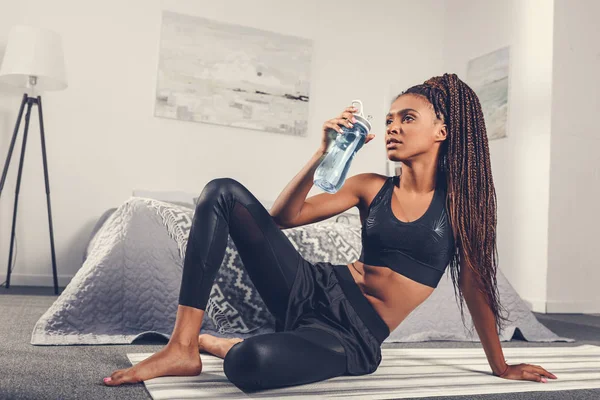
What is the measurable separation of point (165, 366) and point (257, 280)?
0.28 m

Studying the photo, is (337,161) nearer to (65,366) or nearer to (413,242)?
(413,242)

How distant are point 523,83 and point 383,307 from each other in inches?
117

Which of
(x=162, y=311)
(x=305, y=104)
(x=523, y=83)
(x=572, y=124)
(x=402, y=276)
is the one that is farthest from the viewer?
(x=305, y=104)

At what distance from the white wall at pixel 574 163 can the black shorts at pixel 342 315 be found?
100 inches

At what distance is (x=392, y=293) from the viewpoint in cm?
137

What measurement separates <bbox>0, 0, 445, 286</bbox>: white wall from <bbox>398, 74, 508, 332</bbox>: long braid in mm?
2864

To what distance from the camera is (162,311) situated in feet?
6.44

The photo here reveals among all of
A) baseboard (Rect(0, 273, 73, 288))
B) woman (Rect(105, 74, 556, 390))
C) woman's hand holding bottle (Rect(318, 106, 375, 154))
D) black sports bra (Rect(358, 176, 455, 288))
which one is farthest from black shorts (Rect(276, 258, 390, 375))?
baseboard (Rect(0, 273, 73, 288))

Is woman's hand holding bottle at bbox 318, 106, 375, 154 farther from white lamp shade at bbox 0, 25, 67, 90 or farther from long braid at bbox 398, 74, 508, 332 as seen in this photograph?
white lamp shade at bbox 0, 25, 67, 90

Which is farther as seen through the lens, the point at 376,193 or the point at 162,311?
the point at 162,311

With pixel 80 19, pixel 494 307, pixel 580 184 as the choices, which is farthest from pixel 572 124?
pixel 80 19

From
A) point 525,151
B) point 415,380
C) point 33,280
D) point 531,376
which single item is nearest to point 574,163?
point 525,151

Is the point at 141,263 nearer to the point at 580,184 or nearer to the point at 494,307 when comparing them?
the point at 494,307

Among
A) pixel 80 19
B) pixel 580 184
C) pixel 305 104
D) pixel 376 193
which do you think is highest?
pixel 80 19
